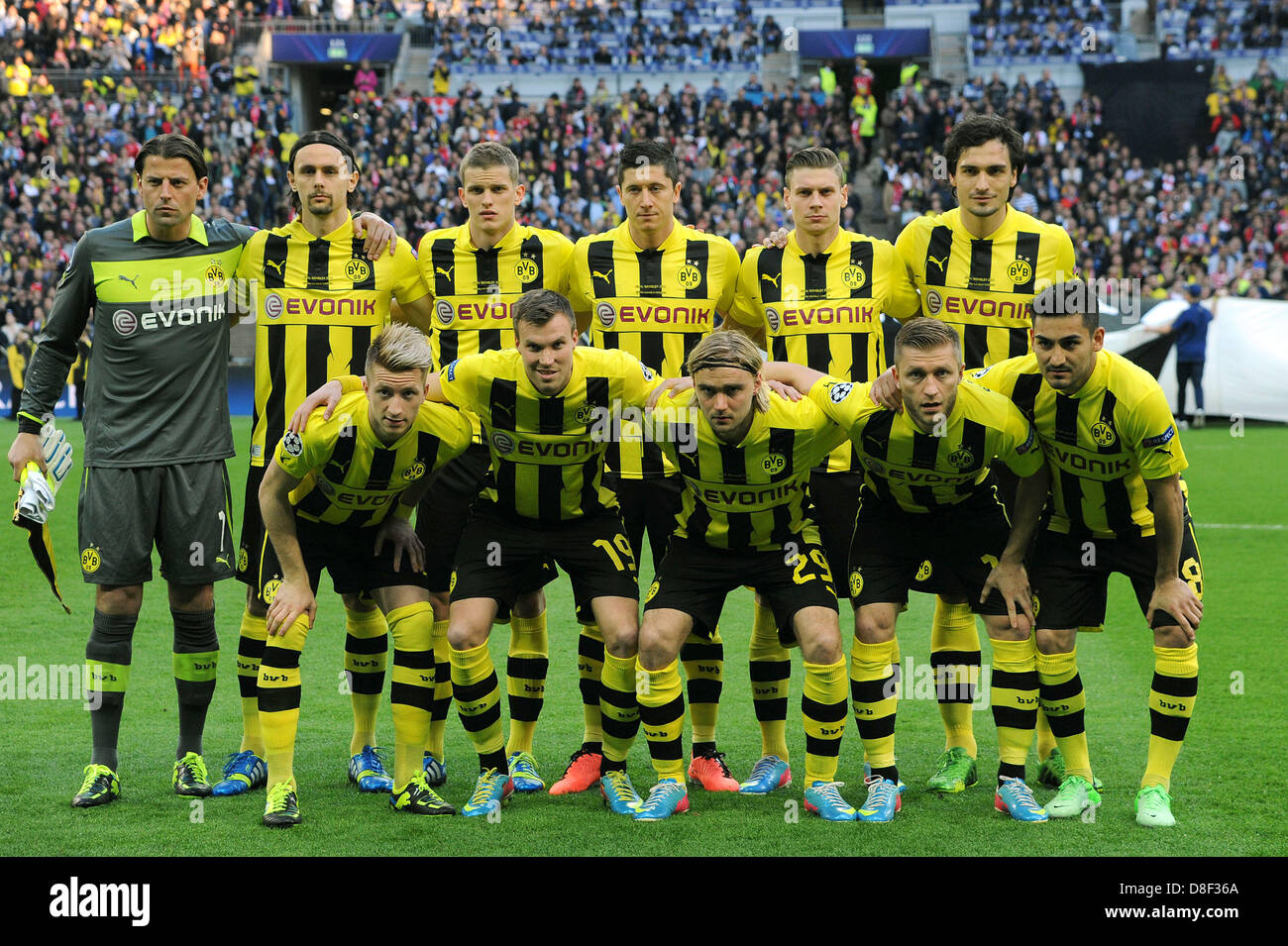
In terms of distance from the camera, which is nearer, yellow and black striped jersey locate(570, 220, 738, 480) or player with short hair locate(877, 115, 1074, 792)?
player with short hair locate(877, 115, 1074, 792)

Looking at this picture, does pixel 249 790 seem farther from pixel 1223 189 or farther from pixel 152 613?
pixel 1223 189

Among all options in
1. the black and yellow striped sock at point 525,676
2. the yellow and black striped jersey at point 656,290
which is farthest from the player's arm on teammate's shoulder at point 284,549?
the yellow and black striped jersey at point 656,290

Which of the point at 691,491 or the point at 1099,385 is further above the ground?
the point at 1099,385

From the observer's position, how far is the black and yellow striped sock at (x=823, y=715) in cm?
490

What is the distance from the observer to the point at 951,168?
573cm

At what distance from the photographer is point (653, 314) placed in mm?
5586

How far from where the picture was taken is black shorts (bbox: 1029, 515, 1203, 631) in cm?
505

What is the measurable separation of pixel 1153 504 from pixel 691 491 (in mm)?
1682

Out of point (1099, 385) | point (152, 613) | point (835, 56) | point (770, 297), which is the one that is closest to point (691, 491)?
point (770, 297)

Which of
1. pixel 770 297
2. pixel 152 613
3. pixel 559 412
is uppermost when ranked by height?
pixel 770 297

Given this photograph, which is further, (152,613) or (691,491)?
(152,613)

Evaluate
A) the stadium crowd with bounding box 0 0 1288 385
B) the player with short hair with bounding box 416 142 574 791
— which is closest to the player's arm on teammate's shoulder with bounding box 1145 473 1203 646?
the player with short hair with bounding box 416 142 574 791

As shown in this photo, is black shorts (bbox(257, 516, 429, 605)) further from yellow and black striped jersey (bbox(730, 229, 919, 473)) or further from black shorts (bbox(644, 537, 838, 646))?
yellow and black striped jersey (bbox(730, 229, 919, 473))

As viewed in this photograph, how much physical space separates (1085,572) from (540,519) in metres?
2.08
